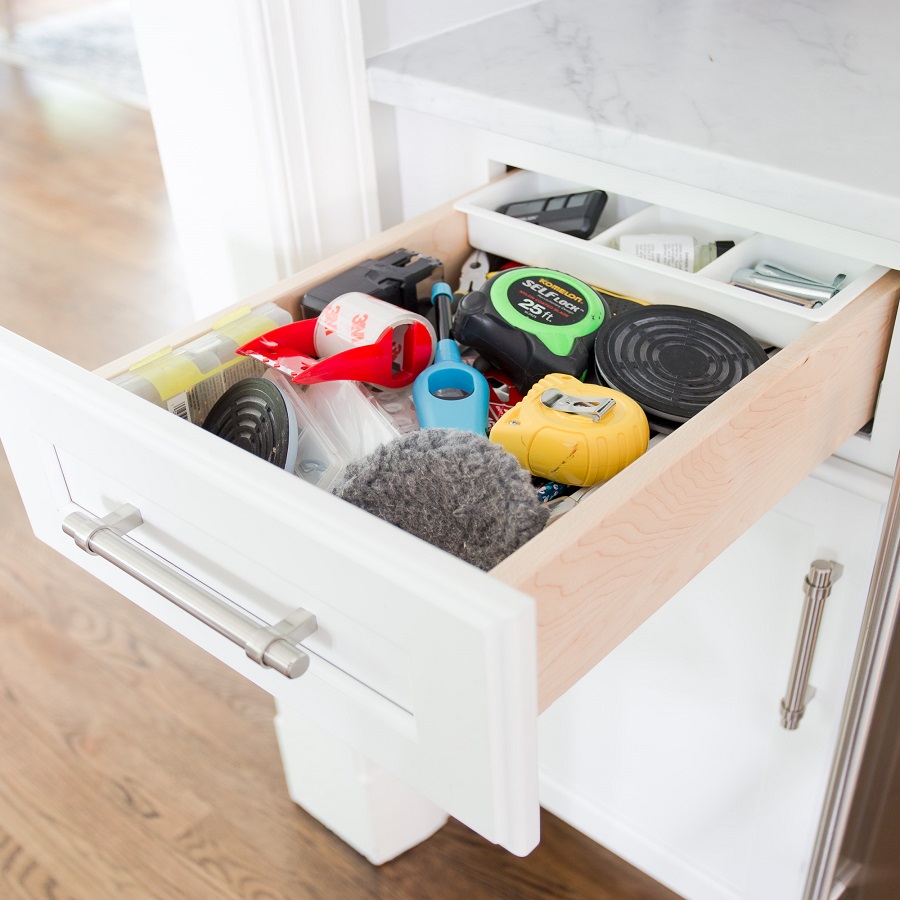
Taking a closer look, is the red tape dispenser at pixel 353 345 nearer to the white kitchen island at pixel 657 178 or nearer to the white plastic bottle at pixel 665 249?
the white kitchen island at pixel 657 178

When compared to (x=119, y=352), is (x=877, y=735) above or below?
above

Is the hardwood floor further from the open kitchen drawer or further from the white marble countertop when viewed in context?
the white marble countertop

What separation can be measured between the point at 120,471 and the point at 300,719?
622 millimetres

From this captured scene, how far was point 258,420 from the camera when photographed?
69cm

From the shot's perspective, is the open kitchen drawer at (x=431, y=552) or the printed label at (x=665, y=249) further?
the printed label at (x=665, y=249)

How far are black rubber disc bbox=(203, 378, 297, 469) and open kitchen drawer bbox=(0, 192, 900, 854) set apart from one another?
2.7 inches

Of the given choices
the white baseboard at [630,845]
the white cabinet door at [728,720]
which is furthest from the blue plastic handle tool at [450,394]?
the white baseboard at [630,845]

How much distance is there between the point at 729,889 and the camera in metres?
1.13

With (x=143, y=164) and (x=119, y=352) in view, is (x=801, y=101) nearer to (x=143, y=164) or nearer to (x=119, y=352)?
(x=119, y=352)

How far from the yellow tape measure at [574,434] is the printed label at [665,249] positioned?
23 centimetres

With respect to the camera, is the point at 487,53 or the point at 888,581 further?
the point at 487,53

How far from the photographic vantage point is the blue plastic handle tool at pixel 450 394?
27.3 inches

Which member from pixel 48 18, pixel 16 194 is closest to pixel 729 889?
pixel 16 194

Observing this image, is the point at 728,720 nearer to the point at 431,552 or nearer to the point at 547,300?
the point at 547,300
